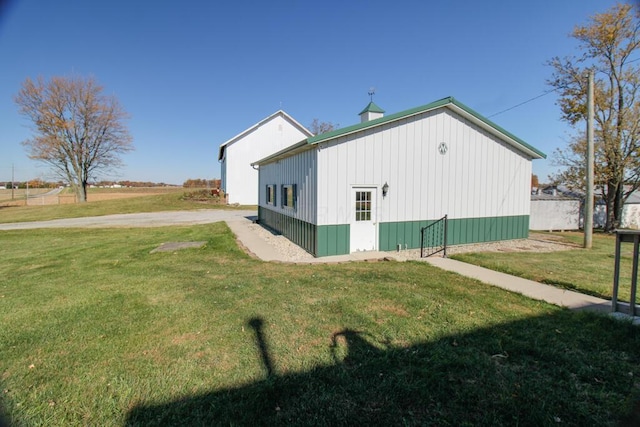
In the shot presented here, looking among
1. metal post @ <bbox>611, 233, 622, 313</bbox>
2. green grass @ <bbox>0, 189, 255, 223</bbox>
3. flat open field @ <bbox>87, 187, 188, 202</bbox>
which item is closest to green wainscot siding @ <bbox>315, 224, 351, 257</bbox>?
metal post @ <bbox>611, 233, 622, 313</bbox>

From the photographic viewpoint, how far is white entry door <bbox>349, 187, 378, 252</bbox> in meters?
9.23

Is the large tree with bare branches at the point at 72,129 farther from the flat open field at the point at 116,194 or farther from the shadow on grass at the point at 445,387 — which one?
the shadow on grass at the point at 445,387

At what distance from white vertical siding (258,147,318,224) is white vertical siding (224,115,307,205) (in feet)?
56.0

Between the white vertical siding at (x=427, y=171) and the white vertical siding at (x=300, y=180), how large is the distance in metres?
0.40

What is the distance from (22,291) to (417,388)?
687 cm

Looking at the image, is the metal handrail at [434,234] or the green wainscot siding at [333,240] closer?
the green wainscot siding at [333,240]

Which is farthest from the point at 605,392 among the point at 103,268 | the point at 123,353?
the point at 103,268

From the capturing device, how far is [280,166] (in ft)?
41.1

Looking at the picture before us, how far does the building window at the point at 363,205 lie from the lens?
927cm

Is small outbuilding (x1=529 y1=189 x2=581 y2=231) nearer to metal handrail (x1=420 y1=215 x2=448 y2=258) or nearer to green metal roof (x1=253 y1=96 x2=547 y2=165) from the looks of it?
green metal roof (x1=253 y1=96 x2=547 y2=165)

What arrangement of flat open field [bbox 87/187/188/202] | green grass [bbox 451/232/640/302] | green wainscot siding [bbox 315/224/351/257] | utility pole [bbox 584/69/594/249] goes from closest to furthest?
1. green grass [bbox 451/232/640/302]
2. green wainscot siding [bbox 315/224/351/257]
3. utility pole [bbox 584/69/594/249]
4. flat open field [bbox 87/187/188/202]

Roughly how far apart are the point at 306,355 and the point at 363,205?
21.5ft

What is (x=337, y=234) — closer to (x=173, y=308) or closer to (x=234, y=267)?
(x=234, y=267)

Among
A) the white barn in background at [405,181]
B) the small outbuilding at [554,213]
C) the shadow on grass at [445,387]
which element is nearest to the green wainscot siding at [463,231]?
the white barn in background at [405,181]
